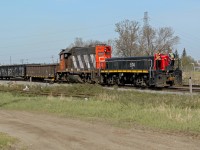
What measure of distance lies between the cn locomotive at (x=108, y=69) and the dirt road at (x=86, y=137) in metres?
16.0

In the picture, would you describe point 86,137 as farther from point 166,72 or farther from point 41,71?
point 41,71

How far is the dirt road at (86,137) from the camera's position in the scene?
860cm

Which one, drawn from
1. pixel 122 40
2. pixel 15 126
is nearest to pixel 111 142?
pixel 15 126

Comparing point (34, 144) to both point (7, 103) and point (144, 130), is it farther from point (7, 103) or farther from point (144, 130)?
point (7, 103)

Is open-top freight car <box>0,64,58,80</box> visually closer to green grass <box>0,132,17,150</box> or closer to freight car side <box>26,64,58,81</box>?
freight car side <box>26,64,58,81</box>

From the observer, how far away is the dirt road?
28.2 feet

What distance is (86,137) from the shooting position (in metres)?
9.80

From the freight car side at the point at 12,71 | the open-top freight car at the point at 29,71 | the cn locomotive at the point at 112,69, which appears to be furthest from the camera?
the freight car side at the point at 12,71

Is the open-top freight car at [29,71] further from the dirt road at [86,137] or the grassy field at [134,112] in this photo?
the dirt road at [86,137]

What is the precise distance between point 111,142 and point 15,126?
183 inches

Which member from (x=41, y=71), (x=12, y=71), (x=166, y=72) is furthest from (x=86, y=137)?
(x=12, y=71)

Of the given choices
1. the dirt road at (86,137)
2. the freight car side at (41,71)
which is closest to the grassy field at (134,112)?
the dirt road at (86,137)

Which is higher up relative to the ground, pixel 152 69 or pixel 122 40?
pixel 122 40

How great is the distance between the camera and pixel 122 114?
1412 cm
